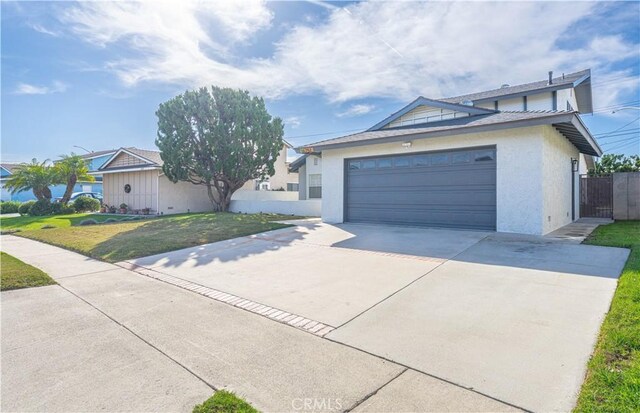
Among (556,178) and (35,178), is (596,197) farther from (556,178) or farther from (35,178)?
(35,178)

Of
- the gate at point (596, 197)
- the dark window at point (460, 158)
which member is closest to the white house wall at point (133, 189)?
the dark window at point (460, 158)

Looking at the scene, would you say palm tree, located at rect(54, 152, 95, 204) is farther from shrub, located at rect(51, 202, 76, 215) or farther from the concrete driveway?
the concrete driveway

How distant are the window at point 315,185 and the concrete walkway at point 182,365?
1702cm

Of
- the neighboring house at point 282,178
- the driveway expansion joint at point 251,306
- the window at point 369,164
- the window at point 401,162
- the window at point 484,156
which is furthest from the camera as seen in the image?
the neighboring house at point 282,178

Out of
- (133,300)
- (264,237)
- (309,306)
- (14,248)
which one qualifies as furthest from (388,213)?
(14,248)

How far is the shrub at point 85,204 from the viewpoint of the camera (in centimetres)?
2175

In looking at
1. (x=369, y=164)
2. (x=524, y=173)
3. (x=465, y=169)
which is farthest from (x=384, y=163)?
(x=524, y=173)

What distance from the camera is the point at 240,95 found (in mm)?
17500

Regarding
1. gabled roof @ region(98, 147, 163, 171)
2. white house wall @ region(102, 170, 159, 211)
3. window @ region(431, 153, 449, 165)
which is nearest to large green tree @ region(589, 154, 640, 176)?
window @ region(431, 153, 449, 165)

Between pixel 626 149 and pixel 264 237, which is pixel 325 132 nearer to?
pixel 264 237

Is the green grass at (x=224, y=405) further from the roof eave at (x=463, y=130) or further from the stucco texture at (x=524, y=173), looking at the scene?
the roof eave at (x=463, y=130)

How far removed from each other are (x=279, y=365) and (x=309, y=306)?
1437 mm

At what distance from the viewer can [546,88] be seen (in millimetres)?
14414

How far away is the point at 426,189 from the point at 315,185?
37.8 feet
